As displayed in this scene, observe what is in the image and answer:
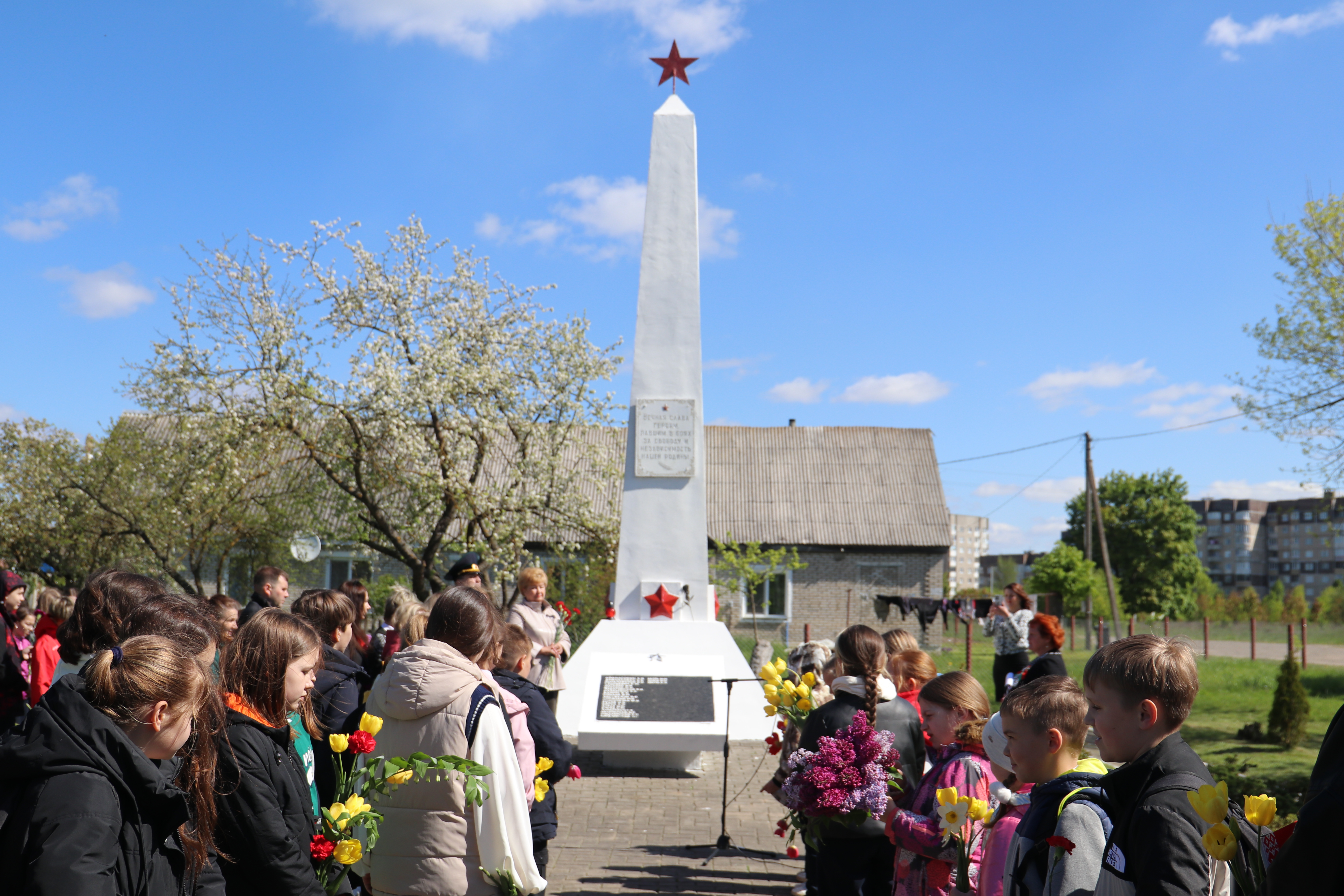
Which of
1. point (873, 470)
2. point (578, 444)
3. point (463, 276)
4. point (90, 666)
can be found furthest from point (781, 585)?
point (90, 666)

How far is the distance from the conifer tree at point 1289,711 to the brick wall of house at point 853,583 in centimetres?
1666

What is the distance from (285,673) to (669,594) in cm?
882

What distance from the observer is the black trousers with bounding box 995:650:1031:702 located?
32.3ft

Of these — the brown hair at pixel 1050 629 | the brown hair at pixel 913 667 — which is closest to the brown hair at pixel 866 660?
the brown hair at pixel 913 667

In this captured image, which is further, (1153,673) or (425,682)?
(425,682)

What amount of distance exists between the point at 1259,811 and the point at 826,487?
98.1 feet

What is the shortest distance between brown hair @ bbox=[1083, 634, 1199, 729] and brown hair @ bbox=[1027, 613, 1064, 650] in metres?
4.94

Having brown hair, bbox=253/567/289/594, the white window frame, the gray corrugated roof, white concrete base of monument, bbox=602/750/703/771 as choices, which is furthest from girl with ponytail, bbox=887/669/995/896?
the gray corrugated roof

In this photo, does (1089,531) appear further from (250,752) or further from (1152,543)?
(250,752)

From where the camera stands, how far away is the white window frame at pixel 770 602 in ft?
90.9

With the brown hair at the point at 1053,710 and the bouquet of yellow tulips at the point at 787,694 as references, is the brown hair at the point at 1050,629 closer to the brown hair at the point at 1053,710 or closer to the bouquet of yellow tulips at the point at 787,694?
the bouquet of yellow tulips at the point at 787,694

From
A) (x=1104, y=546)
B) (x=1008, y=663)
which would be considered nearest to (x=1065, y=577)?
(x=1104, y=546)

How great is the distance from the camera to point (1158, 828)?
2.12 m

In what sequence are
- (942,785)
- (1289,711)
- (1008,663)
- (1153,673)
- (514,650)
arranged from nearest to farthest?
1. (1153,673)
2. (942,785)
3. (514,650)
4. (1008,663)
5. (1289,711)
